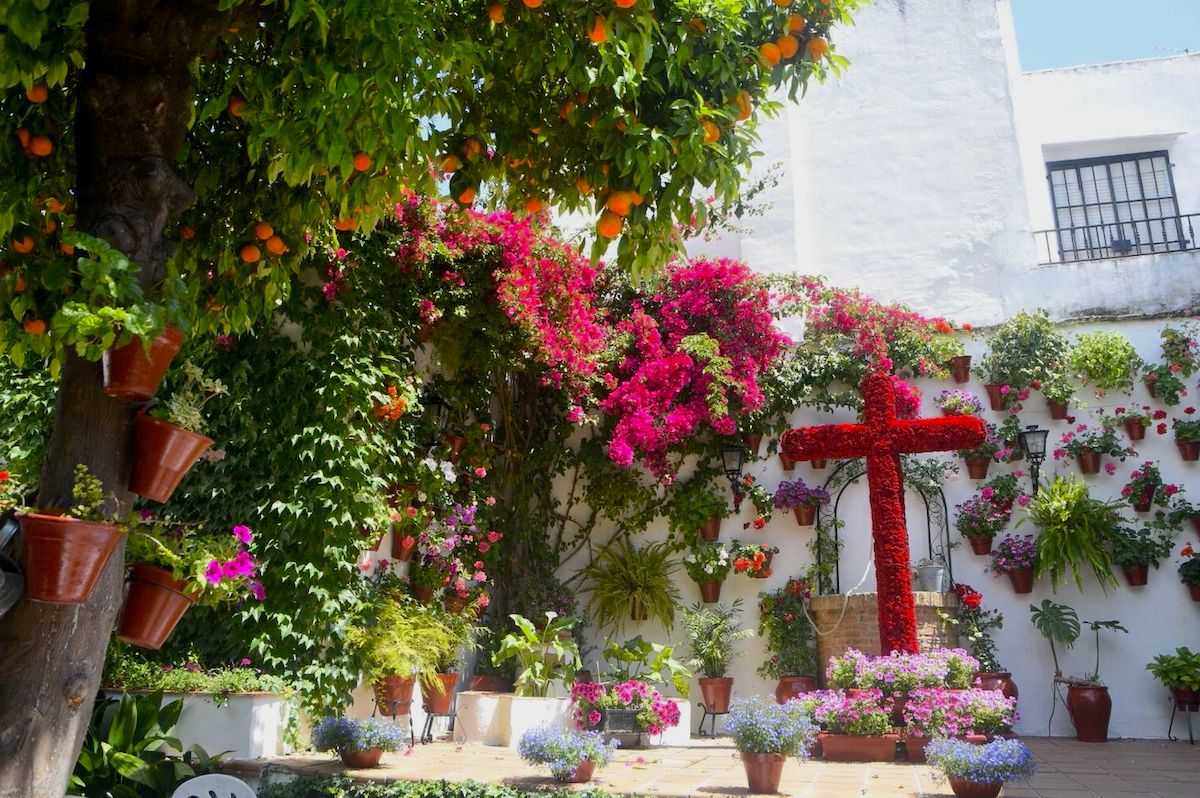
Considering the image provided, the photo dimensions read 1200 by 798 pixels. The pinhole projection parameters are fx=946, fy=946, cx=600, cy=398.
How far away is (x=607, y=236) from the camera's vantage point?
11.9 feet

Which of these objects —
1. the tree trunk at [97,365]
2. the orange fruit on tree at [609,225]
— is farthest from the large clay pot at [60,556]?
the orange fruit on tree at [609,225]

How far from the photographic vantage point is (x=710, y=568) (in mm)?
9141

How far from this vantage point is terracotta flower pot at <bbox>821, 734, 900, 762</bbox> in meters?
6.58

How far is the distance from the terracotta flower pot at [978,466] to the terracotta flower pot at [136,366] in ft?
26.3

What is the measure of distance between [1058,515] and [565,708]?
15.7 feet

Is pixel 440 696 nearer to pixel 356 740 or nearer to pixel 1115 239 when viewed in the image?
pixel 356 740

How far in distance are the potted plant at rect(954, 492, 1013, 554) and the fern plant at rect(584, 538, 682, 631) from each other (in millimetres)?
2796

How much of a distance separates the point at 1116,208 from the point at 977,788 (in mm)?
8151

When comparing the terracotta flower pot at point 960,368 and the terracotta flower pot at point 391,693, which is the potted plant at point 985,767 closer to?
the terracotta flower pot at point 391,693

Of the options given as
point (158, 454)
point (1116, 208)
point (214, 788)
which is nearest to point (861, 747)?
point (214, 788)

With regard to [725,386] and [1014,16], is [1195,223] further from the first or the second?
[725,386]

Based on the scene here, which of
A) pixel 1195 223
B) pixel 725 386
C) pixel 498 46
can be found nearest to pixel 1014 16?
pixel 1195 223

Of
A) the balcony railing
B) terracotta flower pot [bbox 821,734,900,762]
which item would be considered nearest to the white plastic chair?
terracotta flower pot [bbox 821,734,900,762]

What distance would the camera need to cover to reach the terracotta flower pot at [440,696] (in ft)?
25.0
